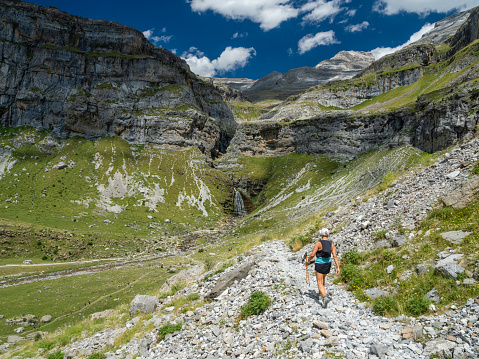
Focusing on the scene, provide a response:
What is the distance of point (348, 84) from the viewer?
160m

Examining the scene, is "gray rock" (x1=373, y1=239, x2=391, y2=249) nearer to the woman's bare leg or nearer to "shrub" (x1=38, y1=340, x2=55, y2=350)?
the woman's bare leg

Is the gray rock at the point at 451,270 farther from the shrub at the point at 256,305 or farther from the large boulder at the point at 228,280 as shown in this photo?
the large boulder at the point at 228,280

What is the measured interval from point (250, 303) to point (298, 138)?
4540 inches

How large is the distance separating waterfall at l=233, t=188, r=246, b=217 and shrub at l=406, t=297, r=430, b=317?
313 feet

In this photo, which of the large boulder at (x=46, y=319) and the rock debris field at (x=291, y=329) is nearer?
the rock debris field at (x=291, y=329)

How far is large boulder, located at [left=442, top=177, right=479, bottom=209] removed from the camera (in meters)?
11.5

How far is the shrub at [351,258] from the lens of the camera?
12.9m

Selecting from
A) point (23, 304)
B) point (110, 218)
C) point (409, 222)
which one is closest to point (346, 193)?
point (409, 222)

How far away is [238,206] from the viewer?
10575 centimetres

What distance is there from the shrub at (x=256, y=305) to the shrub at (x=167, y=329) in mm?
3813

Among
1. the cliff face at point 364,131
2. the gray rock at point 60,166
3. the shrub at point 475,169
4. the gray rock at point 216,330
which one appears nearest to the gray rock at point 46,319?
the gray rock at point 216,330

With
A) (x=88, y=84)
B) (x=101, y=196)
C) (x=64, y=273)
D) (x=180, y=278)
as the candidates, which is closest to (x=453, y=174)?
(x=180, y=278)

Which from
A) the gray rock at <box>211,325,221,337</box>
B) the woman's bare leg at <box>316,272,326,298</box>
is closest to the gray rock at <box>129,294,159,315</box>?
the gray rock at <box>211,325,221,337</box>

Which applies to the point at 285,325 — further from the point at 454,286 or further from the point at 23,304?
the point at 23,304
